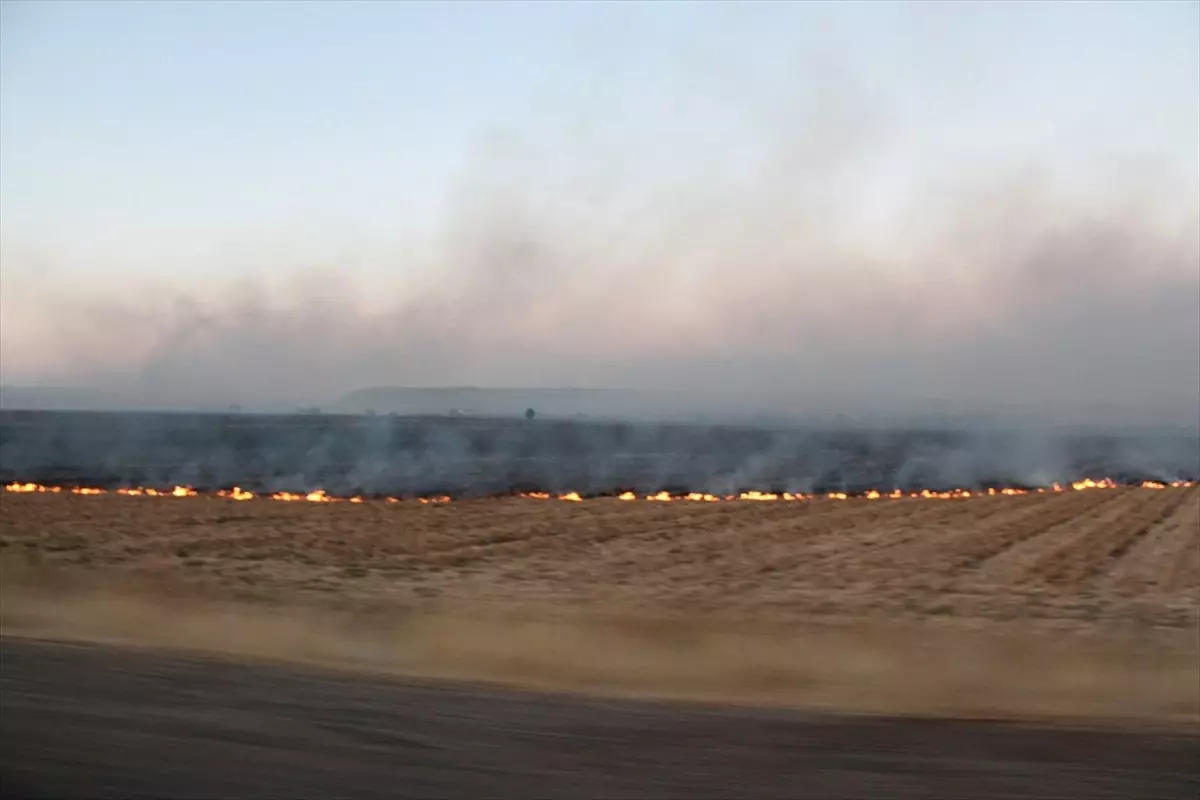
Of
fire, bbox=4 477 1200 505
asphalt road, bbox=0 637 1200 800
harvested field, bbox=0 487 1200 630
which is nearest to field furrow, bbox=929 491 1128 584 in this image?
harvested field, bbox=0 487 1200 630

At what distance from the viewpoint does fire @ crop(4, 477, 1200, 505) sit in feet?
118

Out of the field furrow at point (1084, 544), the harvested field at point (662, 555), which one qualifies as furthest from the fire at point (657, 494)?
the field furrow at point (1084, 544)

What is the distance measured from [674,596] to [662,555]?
17.6 ft

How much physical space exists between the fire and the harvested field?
8.01ft

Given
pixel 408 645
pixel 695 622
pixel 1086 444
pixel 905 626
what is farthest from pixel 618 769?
pixel 1086 444

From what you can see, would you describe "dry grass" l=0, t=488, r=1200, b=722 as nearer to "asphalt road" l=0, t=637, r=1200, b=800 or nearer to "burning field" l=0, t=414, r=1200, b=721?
"burning field" l=0, t=414, r=1200, b=721

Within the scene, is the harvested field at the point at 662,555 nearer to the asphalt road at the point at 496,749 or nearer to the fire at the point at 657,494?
the fire at the point at 657,494

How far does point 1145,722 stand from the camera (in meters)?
8.66

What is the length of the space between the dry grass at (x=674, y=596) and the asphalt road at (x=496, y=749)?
3.09 feet

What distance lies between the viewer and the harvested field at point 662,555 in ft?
53.1

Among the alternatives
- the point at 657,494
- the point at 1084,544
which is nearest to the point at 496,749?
the point at 1084,544

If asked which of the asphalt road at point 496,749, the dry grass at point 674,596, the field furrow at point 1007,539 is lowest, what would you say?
the asphalt road at point 496,749

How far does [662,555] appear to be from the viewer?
886 inches

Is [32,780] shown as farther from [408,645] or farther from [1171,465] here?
[1171,465]
